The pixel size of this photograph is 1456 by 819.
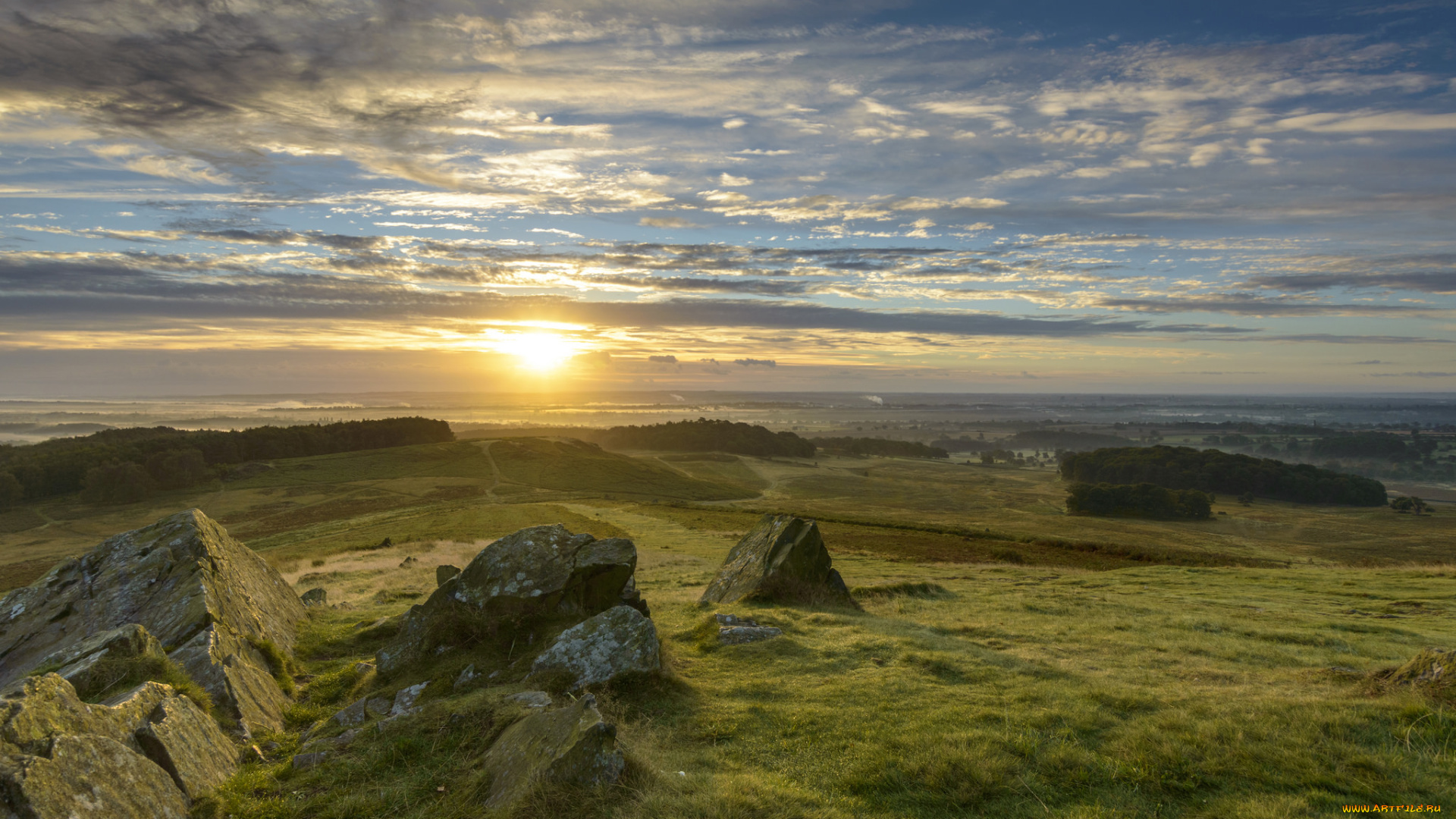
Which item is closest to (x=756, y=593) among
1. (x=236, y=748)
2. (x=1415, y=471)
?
(x=236, y=748)

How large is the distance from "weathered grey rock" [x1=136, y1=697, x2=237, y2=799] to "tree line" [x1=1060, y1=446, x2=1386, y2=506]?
128 m

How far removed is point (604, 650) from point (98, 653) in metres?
7.57

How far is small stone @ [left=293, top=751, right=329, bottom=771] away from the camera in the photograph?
9.29 metres

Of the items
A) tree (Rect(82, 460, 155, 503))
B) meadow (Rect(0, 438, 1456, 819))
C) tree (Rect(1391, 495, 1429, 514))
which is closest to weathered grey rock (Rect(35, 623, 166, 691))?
meadow (Rect(0, 438, 1456, 819))

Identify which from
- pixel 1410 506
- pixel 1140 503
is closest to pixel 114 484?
pixel 1140 503

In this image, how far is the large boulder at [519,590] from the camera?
43.9 feet

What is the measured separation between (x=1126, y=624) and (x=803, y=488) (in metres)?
105

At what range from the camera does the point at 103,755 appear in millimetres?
7102

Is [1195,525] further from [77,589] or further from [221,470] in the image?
[221,470]

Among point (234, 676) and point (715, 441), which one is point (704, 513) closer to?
point (234, 676)

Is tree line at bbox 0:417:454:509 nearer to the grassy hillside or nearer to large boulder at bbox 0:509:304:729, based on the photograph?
the grassy hillside

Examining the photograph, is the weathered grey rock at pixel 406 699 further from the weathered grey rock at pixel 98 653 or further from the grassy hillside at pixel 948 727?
the weathered grey rock at pixel 98 653

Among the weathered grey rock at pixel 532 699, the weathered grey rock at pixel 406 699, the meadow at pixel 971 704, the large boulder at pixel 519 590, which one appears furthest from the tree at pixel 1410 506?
the weathered grey rock at pixel 406 699

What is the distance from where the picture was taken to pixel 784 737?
32.9 ft
